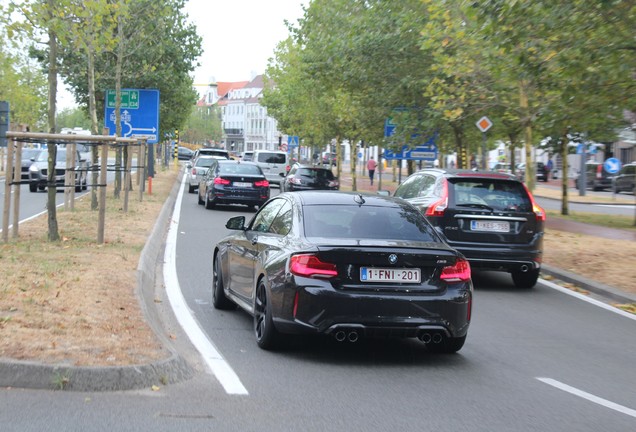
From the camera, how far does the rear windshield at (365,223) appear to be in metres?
8.27

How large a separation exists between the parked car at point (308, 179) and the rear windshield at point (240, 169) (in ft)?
17.7

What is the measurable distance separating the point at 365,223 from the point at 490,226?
5445mm

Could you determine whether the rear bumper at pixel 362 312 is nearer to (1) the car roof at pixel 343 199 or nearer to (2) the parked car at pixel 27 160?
(1) the car roof at pixel 343 199

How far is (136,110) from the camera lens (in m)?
32.2

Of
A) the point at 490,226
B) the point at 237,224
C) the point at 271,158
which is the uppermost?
the point at 271,158

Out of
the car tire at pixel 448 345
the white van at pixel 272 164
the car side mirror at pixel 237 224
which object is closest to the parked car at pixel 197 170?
the white van at pixel 272 164

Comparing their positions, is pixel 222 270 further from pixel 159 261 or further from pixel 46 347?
pixel 159 261

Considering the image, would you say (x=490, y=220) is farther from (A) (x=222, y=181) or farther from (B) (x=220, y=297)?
(A) (x=222, y=181)

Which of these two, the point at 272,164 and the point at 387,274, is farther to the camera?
the point at 272,164

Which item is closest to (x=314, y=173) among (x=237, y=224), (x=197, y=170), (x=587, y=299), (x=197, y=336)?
(x=197, y=170)

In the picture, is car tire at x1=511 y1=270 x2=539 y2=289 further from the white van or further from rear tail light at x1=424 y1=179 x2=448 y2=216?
the white van

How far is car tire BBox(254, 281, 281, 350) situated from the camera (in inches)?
319

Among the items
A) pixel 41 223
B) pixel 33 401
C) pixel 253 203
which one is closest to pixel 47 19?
pixel 41 223

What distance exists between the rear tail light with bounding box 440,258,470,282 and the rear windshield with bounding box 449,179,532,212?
218 inches
